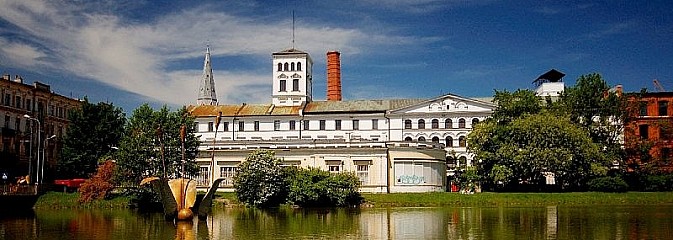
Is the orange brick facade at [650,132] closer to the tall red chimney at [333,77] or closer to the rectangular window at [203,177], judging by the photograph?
the rectangular window at [203,177]

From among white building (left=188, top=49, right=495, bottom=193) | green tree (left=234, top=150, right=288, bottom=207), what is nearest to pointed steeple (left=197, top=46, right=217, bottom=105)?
white building (left=188, top=49, right=495, bottom=193)

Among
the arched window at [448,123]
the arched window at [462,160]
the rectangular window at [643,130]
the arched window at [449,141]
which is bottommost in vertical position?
the arched window at [462,160]

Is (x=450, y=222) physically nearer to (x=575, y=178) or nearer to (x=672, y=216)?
(x=672, y=216)

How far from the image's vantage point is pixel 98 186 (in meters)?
60.5

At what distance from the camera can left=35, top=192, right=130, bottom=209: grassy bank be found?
60438 mm

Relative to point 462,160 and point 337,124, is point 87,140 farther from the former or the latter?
point 462,160

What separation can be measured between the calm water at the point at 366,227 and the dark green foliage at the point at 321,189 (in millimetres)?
12059

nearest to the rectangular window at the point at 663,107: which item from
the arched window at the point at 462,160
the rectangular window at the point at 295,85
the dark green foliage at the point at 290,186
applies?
the arched window at the point at 462,160

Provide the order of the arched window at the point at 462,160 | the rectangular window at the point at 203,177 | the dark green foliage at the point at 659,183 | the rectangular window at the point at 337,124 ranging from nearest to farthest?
1. the dark green foliage at the point at 659,183
2. the rectangular window at the point at 203,177
3. the arched window at the point at 462,160
4. the rectangular window at the point at 337,124

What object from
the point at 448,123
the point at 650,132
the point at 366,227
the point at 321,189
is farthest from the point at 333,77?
the point at 366,227

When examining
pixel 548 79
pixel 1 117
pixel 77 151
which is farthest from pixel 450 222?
pixel 548 79

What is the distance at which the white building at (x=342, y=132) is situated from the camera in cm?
6594

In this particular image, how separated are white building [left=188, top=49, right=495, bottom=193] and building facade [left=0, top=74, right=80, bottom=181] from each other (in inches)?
702

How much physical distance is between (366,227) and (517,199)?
28.0 metres
